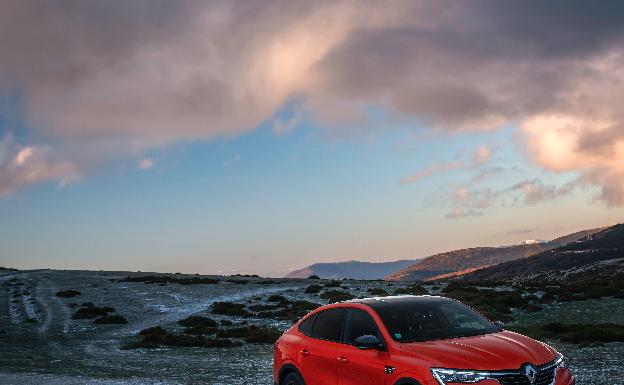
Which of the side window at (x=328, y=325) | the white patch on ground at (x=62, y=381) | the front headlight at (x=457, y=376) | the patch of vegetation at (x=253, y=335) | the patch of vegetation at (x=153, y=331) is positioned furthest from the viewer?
the patch of vegetation at (x=153, y=331)

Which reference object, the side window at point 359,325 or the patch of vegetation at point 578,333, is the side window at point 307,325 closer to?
the side window at point 359,325

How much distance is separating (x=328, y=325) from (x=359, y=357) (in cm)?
122

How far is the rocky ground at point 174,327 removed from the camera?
1827cm

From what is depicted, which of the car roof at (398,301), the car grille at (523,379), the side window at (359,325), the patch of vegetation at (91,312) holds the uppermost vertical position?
the car roof at (398,301)

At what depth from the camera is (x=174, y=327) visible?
34188 millimetres

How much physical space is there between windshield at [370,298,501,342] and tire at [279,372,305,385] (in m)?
1.97

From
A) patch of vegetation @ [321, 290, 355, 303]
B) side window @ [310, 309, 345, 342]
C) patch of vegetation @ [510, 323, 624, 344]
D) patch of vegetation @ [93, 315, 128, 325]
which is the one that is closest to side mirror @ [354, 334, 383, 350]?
side window @ [310, 309, 345, 342]

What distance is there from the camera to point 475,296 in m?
41.8

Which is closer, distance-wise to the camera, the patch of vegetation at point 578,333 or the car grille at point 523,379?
the car grille at point 523,379

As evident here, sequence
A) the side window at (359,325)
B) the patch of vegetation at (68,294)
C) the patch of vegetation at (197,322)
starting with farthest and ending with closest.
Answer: the patch of vegetation at (68,294), the patch of vegetation at (197,322), the side window at (359,325)

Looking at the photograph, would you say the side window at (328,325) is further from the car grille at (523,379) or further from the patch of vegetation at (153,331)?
the patch of vegetation at (153,331)

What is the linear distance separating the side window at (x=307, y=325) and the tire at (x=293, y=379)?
0.70 metres

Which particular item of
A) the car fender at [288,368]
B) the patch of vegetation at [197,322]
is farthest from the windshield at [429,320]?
the patch of vegetation at [197,322]

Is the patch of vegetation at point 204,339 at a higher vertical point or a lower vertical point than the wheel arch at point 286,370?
lower
